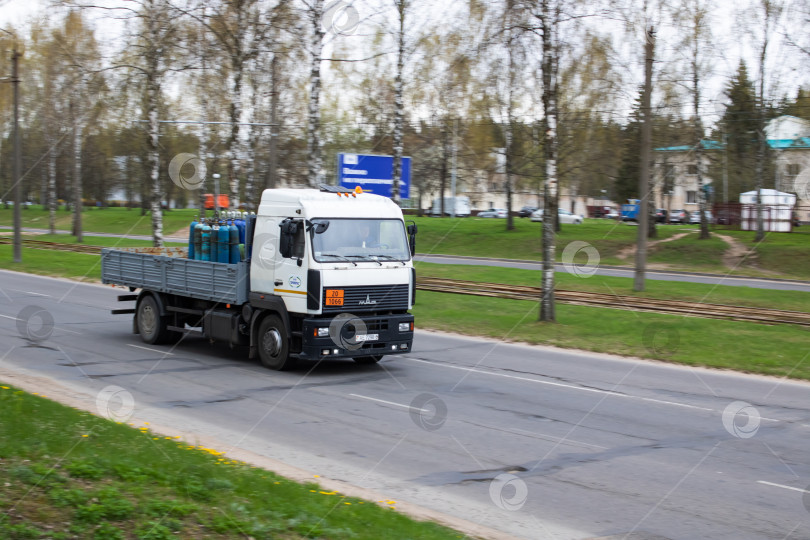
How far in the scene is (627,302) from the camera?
73.5 feet

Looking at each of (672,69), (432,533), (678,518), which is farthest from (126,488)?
(672,69)

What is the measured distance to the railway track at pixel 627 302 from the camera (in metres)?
20.0

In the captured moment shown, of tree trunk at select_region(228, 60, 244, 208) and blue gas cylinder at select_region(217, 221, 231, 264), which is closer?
blue gas cylinder at select_region(217, 221, 231, 264)

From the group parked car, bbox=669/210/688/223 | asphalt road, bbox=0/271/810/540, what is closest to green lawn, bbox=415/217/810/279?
parked car, bbox=669/210/688/223

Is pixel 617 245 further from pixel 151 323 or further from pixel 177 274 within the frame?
pixel 177 274

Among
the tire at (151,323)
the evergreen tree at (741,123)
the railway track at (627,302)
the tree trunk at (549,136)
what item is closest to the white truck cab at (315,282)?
the tire at (151,323)

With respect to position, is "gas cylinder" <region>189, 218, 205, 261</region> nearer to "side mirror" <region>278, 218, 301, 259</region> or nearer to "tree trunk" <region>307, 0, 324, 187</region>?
"side mirror" <region>278, 218, 301, 259</region>

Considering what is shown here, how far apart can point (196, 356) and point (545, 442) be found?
286 inches

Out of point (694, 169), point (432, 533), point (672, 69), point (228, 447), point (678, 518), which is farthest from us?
point (694, 169)

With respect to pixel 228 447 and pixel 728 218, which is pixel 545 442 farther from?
pixel 728 218

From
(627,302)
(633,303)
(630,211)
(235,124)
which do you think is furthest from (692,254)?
(235,124)

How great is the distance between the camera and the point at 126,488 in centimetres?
569

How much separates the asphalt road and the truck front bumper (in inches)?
17.6

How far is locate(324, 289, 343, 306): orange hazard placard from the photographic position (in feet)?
38.9
